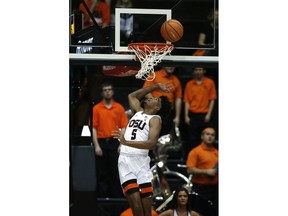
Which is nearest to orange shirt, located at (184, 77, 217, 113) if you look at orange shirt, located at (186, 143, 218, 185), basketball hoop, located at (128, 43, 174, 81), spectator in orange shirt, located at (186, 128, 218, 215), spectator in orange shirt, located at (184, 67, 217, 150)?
spectator in orange shirt, located at (184, 67, 217, 150)

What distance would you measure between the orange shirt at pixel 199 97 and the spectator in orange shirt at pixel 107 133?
1.19 metres

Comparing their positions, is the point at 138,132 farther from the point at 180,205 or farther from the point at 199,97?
the point at 199,97

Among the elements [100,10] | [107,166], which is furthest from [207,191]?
[100,10]

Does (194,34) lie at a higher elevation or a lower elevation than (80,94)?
higher

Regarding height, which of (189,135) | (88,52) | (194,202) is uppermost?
(88,52)

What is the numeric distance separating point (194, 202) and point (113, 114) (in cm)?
182

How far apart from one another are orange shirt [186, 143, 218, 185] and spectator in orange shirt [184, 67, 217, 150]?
2.60ft

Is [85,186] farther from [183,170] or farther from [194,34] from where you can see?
[194,34]

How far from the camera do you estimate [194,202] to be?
12.8 meters

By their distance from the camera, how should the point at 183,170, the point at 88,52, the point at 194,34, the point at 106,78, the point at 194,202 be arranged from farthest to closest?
1. the point at 194,34
2. the point at 106,78
3. the point at 183,170
4. the point at 194,202
5. the point at 88,52

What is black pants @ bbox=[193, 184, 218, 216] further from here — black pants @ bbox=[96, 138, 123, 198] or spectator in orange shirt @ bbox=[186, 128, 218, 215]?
black pants @ bbox=[96, 138, 123, 198]

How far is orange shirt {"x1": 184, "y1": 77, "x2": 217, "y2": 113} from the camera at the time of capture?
14.2 meters

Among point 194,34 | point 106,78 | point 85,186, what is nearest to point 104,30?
point 85,186

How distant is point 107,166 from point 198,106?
5.67 ft
